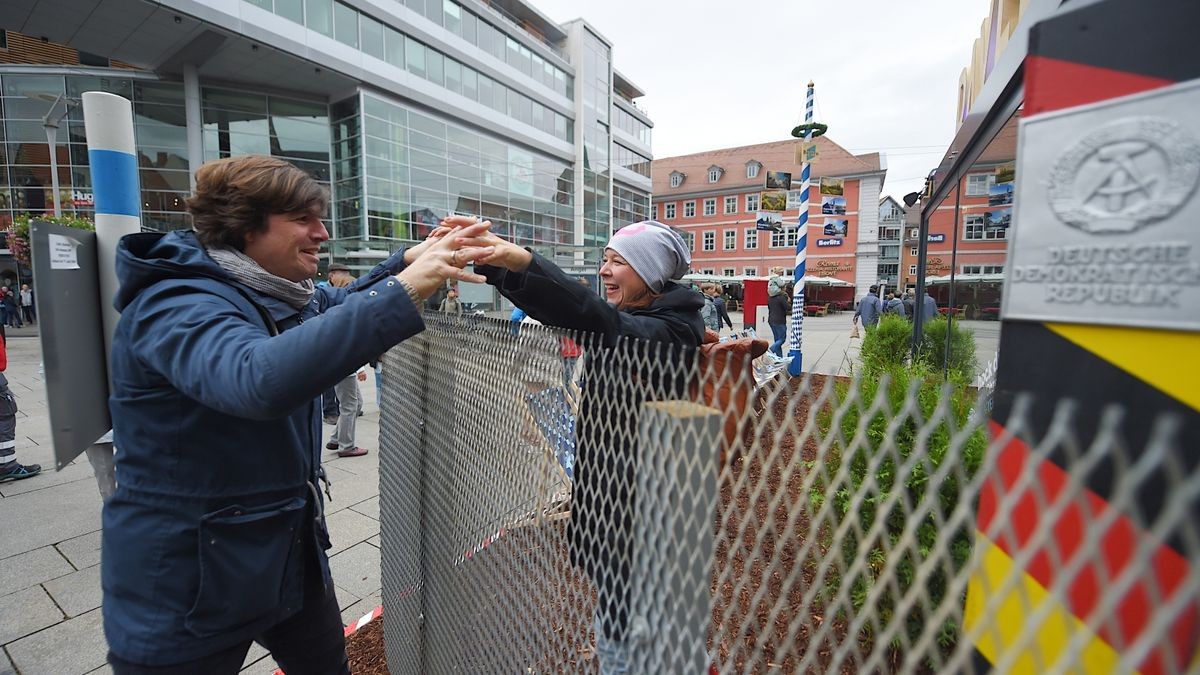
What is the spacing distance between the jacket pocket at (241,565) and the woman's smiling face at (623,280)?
1.17 m

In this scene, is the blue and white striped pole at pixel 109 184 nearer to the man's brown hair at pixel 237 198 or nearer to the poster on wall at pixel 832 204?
the man's brown hair at pixel 237 198

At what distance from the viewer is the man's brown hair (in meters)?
1.43

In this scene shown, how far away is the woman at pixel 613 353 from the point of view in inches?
A: 45.5

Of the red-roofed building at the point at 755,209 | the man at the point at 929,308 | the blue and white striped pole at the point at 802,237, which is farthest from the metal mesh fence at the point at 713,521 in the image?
the red-roofed building at the point at 755,209

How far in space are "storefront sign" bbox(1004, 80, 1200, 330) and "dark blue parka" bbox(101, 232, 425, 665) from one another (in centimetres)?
108

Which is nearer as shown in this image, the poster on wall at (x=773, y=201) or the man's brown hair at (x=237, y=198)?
the man's brown hair at (x=237, y=198)

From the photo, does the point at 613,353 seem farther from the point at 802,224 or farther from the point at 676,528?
the point at 802,224

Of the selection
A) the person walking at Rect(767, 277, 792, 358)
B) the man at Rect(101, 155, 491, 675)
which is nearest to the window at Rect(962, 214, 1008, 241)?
the man at Rect(101, 155, 491, 675)

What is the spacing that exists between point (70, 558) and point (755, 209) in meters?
49.9

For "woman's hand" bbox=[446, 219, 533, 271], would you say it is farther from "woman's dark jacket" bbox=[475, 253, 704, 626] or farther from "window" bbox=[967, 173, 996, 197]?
"window" bbox=[967, 173, 996, 197]

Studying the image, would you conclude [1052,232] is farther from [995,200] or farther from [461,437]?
[995,200]

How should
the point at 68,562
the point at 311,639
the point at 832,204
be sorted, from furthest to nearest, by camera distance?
the point at 832,204 → the point at 68,562 → the point at 311,639

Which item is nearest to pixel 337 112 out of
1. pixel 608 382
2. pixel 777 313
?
pixel 777 313

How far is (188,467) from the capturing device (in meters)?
1.29
